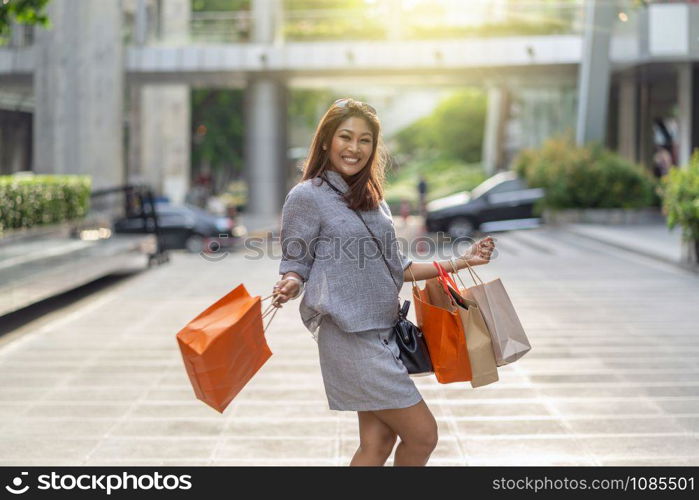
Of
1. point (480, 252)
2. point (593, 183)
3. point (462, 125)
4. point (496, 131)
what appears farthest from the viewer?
point (462, 125)

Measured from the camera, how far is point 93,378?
295 inches

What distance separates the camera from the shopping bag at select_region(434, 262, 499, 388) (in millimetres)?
3666

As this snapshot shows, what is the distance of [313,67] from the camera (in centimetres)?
3406

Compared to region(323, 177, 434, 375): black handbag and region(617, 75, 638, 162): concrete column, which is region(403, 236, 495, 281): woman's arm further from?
region(617, 75, 638, 162): concrete column

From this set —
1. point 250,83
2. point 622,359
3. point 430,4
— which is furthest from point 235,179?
point 622,359

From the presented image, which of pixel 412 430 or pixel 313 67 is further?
pixel 313 67

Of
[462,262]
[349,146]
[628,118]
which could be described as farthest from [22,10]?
[628,118]

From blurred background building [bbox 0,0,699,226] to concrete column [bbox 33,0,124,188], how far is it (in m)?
0.04

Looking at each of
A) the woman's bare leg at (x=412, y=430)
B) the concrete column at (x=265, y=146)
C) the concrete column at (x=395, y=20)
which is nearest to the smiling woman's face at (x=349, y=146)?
the woman's bare leg at (x=412, y=430)

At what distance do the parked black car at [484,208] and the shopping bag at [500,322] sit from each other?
69.0ft

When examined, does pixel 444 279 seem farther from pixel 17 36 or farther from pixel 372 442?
pixel 17 36

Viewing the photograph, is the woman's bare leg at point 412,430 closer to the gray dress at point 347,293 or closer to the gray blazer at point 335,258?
the gray dress at point 347,293

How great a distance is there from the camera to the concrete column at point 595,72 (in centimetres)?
2708

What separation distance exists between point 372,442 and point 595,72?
2578 centimetres
